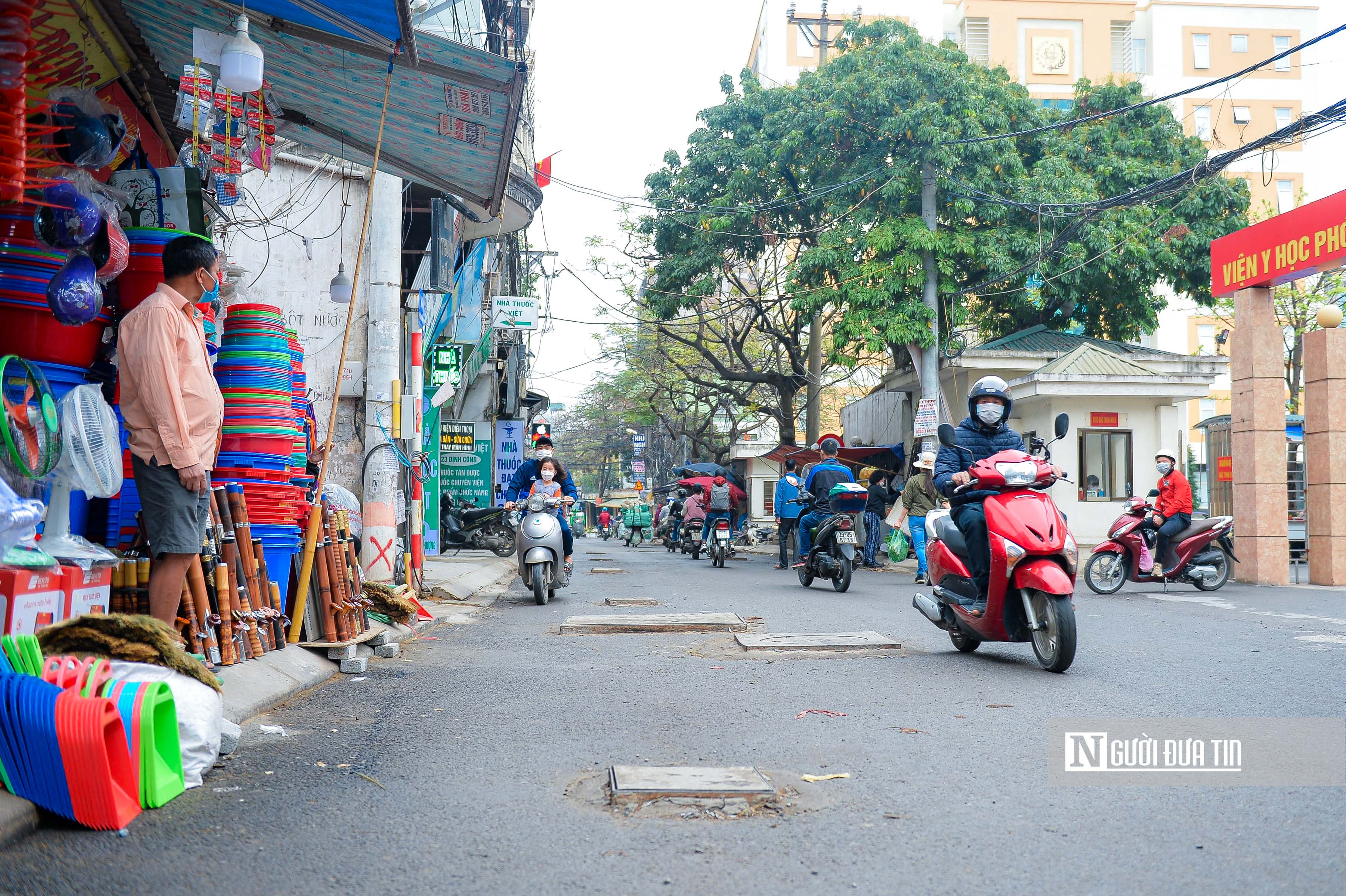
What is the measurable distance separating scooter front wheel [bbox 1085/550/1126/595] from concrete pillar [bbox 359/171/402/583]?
24.7 ft

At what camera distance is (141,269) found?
5039 millimetres

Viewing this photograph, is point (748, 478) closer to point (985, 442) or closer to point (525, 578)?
point (525, 578)

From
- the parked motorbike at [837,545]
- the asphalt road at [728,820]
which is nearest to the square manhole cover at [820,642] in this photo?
the asphalt road at [728,820]

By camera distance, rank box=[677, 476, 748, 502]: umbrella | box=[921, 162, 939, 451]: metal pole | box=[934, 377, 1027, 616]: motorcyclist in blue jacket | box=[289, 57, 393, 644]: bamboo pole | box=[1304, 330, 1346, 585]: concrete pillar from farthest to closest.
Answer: box=[677, 476, 748, 502]: umbrella → box=[921, 162, 939, 451]: metal pole → box=[1304, 330, 1346, 585]: concrete pillar → box=[934, 377, 1027, 616]: motorcyclist in blue jacket → box=[289, 57, 393, 644]: bamboo pole

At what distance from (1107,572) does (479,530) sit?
1154 centimetres

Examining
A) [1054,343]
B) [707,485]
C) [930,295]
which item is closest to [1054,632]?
[930,295]

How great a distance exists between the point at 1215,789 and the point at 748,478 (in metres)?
37.5

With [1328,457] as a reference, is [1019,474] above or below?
below

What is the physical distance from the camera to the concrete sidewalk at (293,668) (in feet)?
9.50

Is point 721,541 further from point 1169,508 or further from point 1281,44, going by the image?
point 1281,44

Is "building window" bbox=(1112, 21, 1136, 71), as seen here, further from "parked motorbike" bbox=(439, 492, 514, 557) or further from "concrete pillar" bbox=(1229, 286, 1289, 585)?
"parked motorbike" bbox=(439, 492, 514, 557)

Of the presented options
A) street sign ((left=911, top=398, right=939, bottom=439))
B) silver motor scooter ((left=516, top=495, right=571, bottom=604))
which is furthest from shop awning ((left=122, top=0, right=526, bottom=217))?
street sign ((left=911, top=398, right=939, bottom=439))

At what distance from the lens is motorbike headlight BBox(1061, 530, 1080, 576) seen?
18.9 feet

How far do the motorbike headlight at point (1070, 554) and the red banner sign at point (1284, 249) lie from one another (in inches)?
350
